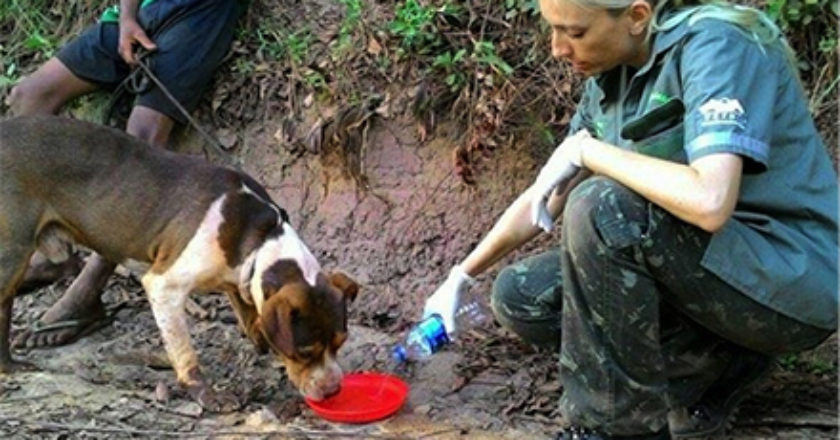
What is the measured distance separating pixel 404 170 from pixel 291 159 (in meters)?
0.67

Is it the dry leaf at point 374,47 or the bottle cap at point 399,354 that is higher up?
the dry leaf at point 374,47

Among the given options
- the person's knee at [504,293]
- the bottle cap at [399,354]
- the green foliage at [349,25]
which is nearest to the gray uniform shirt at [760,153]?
the person's knee at [504,293]

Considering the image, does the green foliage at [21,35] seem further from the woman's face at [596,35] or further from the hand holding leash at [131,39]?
the woman's face at [596,35]

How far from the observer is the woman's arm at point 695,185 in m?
3.22

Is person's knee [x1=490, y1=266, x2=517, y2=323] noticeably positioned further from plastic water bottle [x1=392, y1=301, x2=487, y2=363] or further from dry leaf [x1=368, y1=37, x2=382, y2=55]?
dry leaf [x1=368, y1=37, x2=382, y2=55]

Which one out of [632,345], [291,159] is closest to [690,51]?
[632,345]

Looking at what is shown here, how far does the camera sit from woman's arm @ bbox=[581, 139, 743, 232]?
10.6 ft

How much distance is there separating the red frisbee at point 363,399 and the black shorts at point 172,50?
201 cm

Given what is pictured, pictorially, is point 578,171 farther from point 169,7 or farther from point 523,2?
point 169,7

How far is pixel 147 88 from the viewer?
19.5 feet

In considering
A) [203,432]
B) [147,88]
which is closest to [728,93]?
[203,432]

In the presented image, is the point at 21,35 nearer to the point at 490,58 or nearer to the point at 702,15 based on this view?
the point at 490,58

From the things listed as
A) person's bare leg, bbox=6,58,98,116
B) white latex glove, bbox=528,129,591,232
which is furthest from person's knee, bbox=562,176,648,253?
person's bare leg, bbox=6,58,98,116

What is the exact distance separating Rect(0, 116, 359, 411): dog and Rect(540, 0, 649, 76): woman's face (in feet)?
4.80
